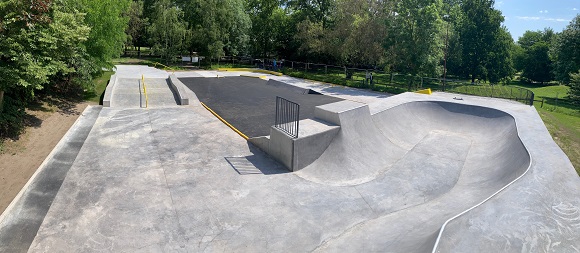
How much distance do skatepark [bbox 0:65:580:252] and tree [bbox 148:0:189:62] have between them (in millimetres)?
23569

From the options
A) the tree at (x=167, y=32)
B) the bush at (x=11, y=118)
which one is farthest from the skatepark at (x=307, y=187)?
the tree at (x=167, y=32)

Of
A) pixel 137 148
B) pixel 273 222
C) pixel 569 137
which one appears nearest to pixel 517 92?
pixel 569 137

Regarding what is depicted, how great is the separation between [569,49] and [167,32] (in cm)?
4487

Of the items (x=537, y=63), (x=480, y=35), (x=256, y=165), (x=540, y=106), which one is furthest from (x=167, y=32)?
(x=537, y=63)

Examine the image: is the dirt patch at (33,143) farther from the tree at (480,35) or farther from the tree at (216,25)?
the tree at (480,35)

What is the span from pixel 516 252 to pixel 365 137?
6926mm

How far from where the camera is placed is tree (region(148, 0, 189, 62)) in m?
35.2

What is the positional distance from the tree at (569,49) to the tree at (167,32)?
142 ft

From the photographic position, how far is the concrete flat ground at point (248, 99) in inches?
554

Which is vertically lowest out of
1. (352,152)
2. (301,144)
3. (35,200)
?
(35,200)

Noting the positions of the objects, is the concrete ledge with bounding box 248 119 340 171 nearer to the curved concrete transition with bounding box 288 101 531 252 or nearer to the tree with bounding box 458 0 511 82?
the curved concrete transition with bounding box 288 101 531 252

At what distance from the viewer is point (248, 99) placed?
19.3 meters

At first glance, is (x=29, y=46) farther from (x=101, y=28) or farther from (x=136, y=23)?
(x=136, y=23)

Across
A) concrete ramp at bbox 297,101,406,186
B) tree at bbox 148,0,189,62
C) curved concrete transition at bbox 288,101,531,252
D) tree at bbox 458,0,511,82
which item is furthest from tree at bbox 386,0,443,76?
tree at bbox 148,0,189,62
